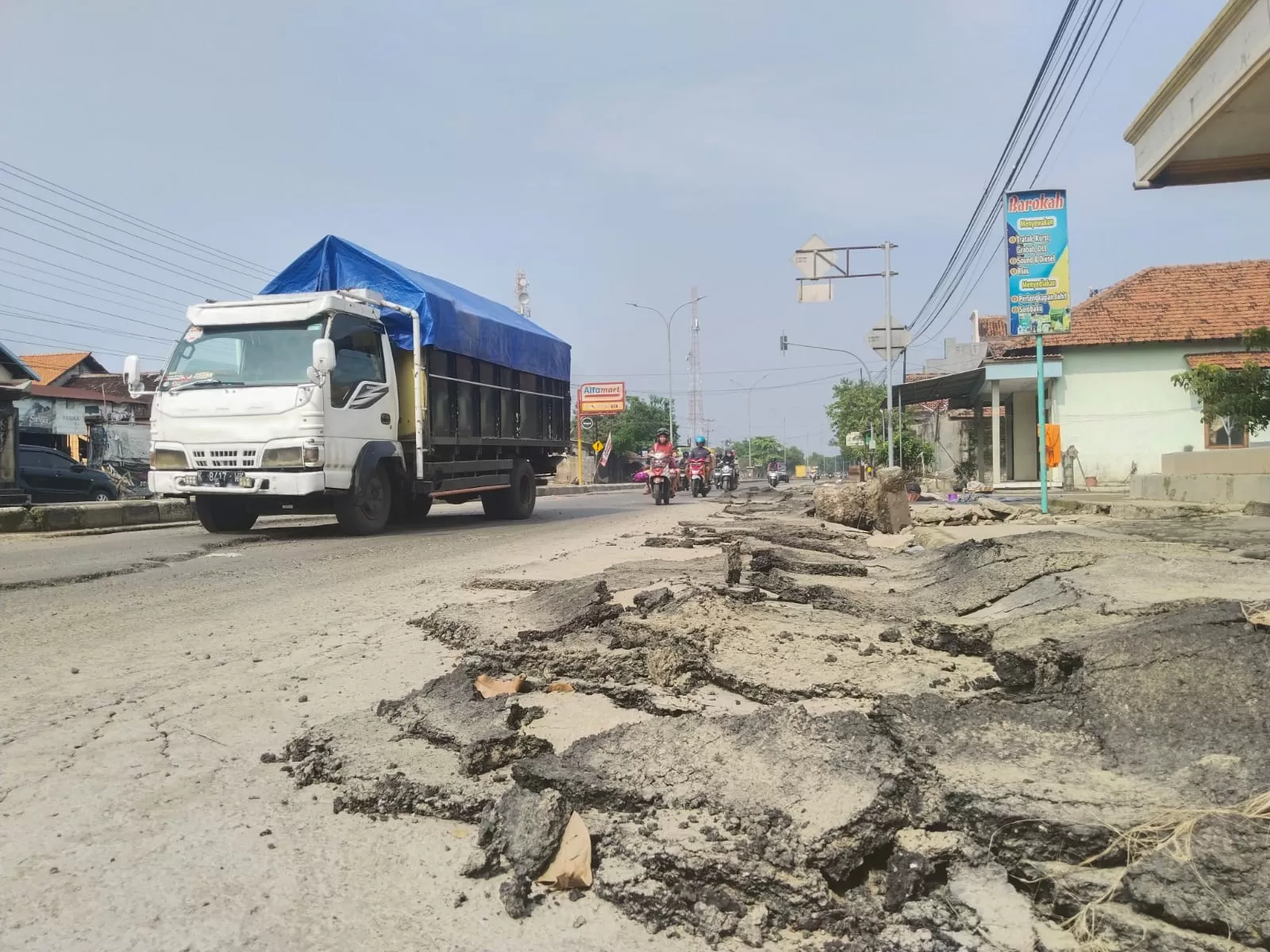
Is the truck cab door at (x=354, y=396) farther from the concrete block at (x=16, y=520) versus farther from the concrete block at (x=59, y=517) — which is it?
the concrete block at (x=16, y=520)

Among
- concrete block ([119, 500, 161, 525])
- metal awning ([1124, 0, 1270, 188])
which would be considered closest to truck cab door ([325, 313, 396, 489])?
concrete block ([119, 500, 161, 525])

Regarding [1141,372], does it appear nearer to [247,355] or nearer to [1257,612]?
[247,355]

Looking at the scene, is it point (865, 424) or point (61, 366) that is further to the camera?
point (865, 424)

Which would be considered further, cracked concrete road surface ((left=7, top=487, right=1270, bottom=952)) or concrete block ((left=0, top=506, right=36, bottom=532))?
concrete block ((left=0, top=506, right=36, bottom=532))

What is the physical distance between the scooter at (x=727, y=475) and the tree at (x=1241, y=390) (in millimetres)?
20177

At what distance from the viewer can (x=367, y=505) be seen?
9609mm

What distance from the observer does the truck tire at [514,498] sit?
13102 millimetres

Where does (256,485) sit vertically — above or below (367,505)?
above

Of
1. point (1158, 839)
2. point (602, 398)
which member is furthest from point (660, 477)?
point (602, 398)

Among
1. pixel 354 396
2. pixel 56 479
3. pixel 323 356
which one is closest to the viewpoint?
pixel 323 356

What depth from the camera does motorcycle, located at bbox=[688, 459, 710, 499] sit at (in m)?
24.1

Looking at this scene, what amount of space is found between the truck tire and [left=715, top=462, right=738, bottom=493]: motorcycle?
15.9m

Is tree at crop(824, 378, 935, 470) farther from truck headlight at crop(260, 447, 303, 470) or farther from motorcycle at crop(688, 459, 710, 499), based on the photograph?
truck headlight at crop(260, 447, 303, 470)

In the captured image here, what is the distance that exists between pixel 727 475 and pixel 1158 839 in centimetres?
2730
